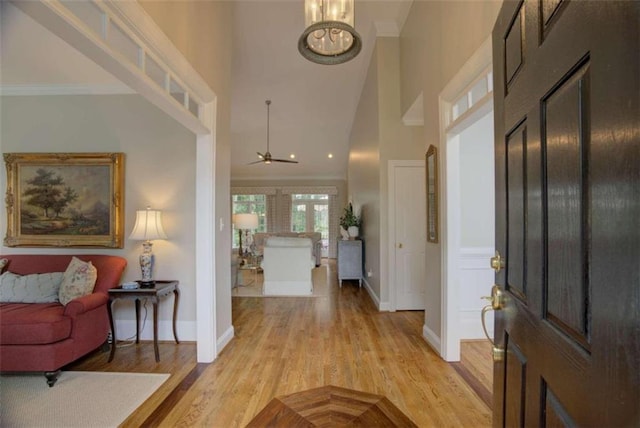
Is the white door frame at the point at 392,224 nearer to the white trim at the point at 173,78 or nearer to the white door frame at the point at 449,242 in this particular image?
the white door frame at the point at 449,242

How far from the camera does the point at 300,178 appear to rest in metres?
10.9

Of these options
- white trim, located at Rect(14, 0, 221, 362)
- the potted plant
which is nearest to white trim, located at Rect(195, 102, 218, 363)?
white trim, located at Rect(14, 0, 221, 362)

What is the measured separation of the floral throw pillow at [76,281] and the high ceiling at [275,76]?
1.93m

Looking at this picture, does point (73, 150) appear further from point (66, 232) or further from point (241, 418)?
point (241, 418)

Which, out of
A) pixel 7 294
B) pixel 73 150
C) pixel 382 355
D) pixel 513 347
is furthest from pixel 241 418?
pixel 73 150

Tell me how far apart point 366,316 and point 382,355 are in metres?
1.19

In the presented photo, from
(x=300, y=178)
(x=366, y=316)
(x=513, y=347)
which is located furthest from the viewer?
(x=300, y=178)

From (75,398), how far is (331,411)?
6.09 ft

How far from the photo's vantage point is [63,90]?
11.0ft

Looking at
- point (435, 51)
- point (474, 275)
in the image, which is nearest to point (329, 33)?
point (435, 51)

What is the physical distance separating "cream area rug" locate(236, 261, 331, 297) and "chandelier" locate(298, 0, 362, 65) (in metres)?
3.85

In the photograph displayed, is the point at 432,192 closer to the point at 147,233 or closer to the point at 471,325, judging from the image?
the point at 471,325

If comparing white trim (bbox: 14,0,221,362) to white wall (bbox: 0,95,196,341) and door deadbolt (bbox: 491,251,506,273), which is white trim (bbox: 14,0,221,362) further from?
door deadbolt (bbox: 491,251,506,273)

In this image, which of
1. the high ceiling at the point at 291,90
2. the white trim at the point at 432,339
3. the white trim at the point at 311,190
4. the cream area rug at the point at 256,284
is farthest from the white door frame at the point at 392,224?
the white trim at the point at 311,190
